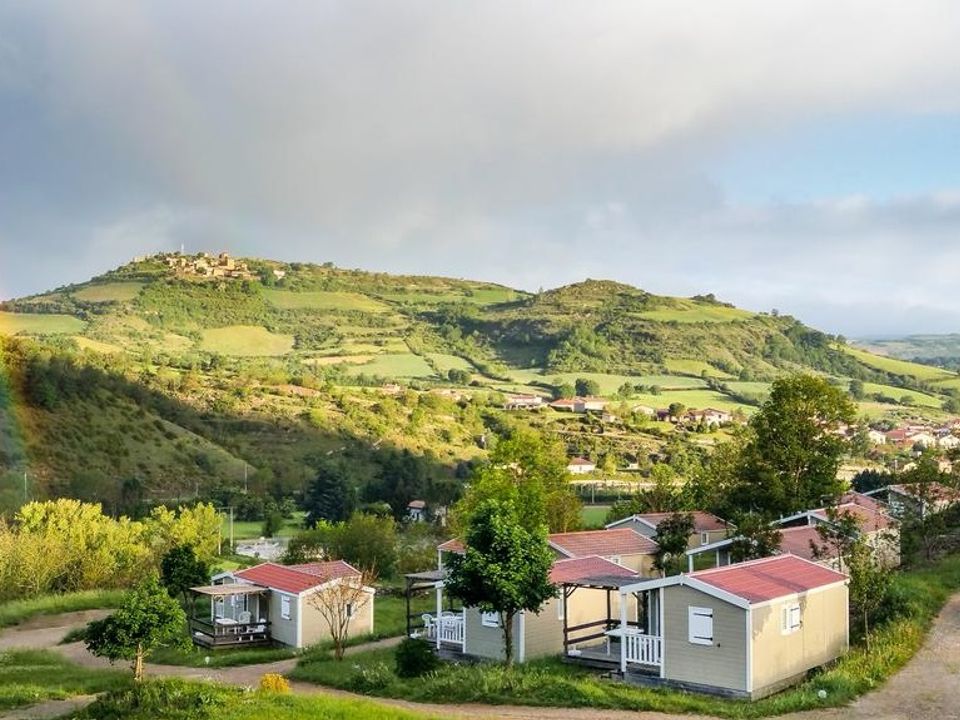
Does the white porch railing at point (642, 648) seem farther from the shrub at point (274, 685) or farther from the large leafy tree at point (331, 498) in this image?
the large leafy tree at point (331, 498)

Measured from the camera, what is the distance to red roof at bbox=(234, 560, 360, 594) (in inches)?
1146

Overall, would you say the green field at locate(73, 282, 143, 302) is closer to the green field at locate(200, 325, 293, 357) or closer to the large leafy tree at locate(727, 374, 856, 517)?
the green field at locate(200, 325, 293, 357)

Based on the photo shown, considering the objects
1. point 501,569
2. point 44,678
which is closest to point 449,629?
point 501,569

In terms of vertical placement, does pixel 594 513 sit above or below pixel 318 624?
below

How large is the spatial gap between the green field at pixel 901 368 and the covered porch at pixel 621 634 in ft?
452

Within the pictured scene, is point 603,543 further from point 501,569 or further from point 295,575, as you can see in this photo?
point 501,569

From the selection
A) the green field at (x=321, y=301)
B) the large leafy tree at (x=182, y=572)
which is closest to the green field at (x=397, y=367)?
the green field at (x=321, y=301)

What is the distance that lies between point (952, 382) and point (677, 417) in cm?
5400

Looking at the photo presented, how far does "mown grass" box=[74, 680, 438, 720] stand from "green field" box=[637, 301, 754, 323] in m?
Answer: 155

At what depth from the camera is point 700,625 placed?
18.8 metres

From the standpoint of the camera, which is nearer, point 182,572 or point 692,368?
point 182,572

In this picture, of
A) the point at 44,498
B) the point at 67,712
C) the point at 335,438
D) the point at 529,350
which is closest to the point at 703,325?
the point at 529,350

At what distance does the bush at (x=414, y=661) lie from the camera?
21.4 m

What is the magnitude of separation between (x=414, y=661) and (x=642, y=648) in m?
5.04
